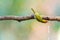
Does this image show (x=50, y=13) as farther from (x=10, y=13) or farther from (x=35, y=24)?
(x=10, y=13)

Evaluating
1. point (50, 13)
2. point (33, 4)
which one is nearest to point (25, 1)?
point (33, 4)

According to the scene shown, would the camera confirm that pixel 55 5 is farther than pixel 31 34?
Yes

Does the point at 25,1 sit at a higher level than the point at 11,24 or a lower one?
higher

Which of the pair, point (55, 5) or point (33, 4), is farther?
point (55, 5)

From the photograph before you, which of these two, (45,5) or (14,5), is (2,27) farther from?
(45,5)

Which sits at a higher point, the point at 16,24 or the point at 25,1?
the point at 25,1

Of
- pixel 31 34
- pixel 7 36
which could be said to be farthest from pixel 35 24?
pixel 7 36
